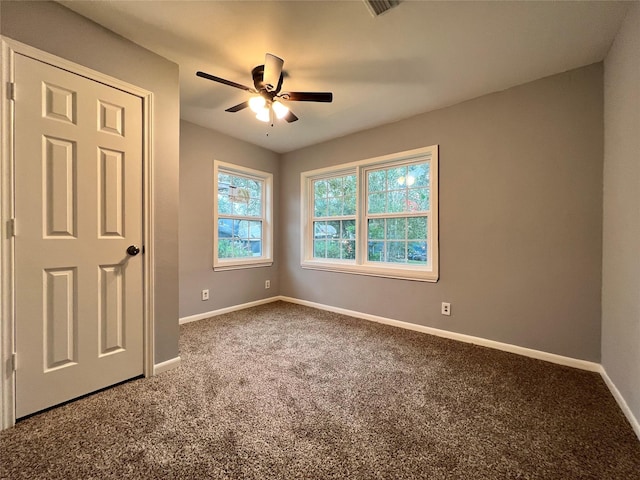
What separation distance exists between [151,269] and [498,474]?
7.55 feet

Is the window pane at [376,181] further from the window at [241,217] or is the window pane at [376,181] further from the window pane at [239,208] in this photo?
the window pane at [239,208]

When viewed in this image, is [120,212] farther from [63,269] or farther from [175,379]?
[175,379]

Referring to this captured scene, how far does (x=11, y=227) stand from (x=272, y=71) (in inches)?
69.3

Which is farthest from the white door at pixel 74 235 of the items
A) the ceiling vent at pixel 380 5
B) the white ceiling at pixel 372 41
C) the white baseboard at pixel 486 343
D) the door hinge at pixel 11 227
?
the ceiling vent at pixel 380 5

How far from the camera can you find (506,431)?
4.67 feet

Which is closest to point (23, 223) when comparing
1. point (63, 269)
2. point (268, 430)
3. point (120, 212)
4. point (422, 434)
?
point (63, 269)

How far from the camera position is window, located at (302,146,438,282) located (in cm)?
298

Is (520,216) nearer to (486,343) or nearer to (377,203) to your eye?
(486,343)

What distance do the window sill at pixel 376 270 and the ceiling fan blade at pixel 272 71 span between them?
2222 millimetres

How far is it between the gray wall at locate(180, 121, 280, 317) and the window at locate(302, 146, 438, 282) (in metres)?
1.05

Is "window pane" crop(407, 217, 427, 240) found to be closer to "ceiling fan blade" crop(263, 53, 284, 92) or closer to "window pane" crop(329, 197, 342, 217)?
"window pane" crop(329, 197, 342, 217)

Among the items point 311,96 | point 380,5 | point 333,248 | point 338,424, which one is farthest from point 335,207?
point 338,424

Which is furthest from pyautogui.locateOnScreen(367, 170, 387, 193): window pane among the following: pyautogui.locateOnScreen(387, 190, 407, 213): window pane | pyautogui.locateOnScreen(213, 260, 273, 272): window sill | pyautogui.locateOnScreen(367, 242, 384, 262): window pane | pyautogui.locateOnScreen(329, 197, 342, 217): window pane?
pyautogui.locateOnScreen(213, 260, 273, 272): window sill

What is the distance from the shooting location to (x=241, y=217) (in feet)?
12.5
